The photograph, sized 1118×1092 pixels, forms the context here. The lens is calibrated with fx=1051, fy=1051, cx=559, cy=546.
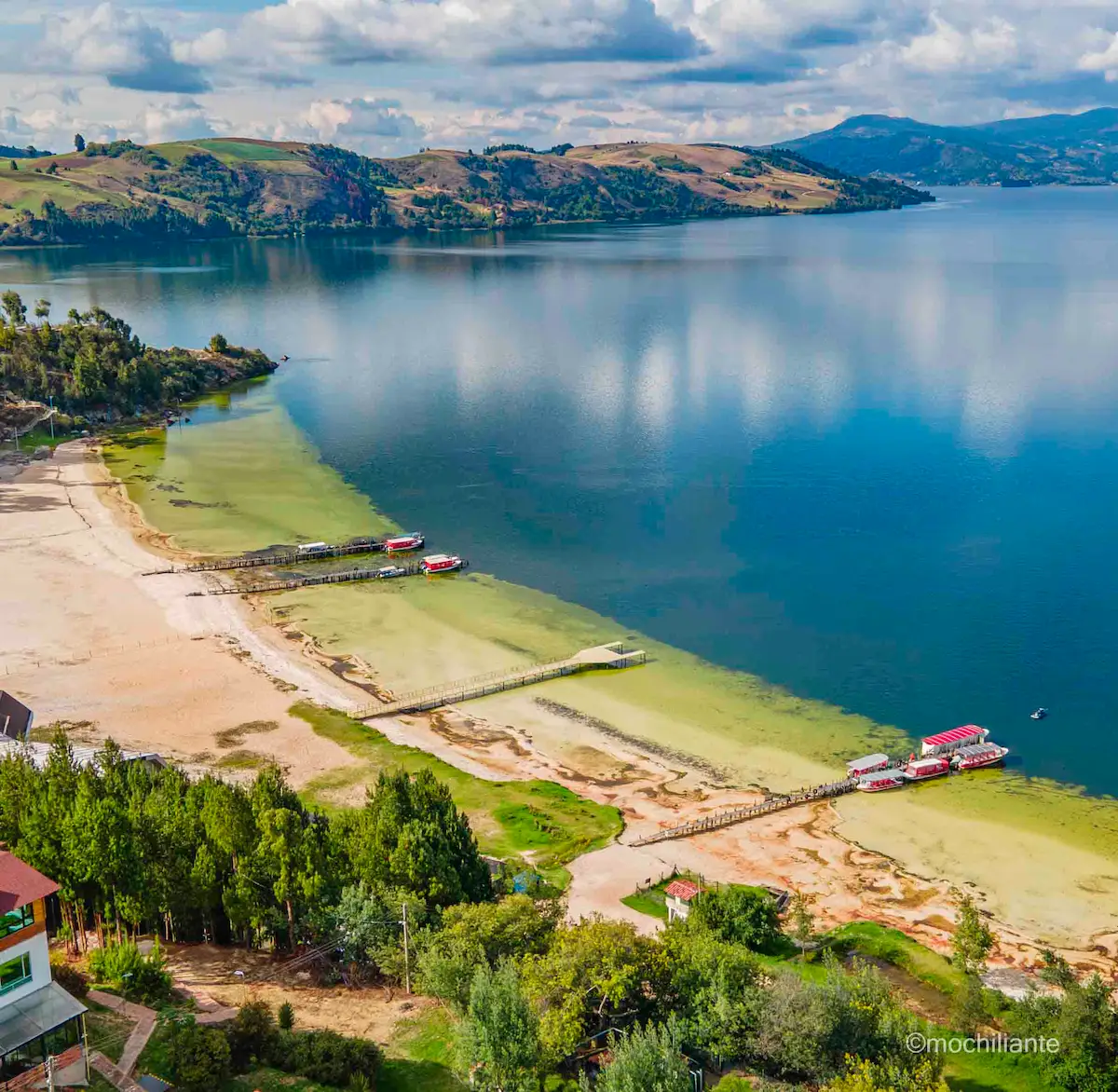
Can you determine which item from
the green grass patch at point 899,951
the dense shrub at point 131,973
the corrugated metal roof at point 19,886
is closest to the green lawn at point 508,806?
the green grass patch at point 899,951

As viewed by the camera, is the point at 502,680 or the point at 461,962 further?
the point at 502,680

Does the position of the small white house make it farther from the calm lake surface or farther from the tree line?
the tree line

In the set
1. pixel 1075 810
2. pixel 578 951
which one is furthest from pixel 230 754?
pixel 1075 810

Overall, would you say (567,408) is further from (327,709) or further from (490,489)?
(327,709)

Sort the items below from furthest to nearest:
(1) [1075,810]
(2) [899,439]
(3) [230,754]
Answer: (2) [899,439]
(3) [230,754]
(1) [1075,810]

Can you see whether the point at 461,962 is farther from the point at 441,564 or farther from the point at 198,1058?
the point at 441,564

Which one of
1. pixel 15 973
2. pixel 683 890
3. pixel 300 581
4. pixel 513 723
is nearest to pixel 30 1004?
pixel 15 973
